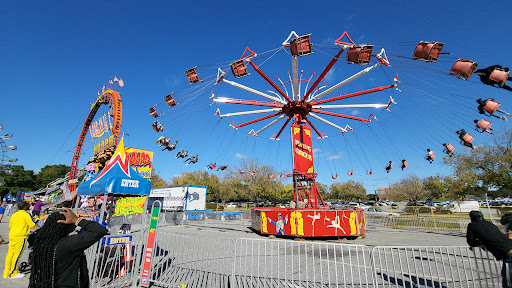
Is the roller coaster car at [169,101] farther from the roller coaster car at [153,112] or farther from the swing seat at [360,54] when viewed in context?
the swing seat at [360,54]

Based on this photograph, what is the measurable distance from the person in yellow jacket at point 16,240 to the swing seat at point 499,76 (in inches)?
585

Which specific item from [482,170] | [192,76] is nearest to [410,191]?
[482,170]

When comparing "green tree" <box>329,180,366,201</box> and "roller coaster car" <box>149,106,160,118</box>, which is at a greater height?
"roller coaster car" <box>149,106,160,118</box>

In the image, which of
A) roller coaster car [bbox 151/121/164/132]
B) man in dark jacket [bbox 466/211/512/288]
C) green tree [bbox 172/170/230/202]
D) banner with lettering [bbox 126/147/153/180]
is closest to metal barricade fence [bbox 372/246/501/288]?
man in dark jacket [bbox 466/211/512/288]

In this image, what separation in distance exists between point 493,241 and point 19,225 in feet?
33.9

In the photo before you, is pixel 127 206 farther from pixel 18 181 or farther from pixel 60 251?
pixel 18 181

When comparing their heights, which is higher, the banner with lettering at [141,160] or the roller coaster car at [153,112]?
the roller coaster car at [153,112]

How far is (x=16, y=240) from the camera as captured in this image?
600 centimetres

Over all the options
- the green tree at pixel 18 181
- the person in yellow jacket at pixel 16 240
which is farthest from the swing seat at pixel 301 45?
the green tree at pixel 18 181

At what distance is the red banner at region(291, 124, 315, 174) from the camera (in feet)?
50.2

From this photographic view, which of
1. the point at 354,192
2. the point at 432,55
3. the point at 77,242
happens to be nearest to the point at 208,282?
the point at 77,242

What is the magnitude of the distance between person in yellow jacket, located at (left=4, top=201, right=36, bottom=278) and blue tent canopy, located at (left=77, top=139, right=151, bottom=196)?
5.23ft

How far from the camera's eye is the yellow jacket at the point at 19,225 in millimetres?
6000

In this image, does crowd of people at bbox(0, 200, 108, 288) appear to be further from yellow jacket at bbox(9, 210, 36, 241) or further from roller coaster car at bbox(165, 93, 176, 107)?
roller coaster car at bbox(165, 93, 176, 107)
